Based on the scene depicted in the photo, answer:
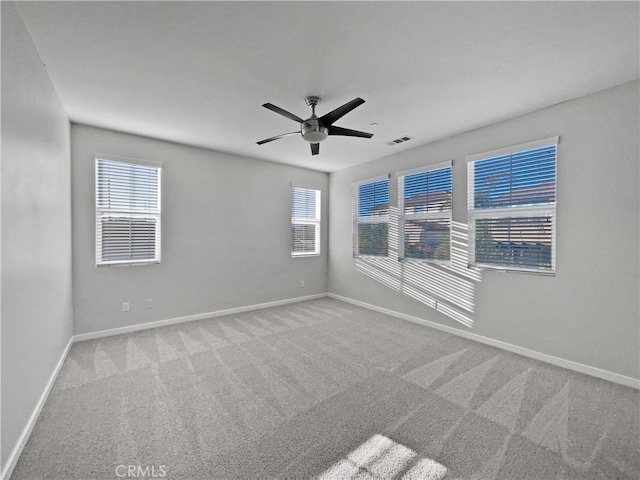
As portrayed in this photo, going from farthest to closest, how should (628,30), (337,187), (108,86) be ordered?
(337,187) → (108,86) → (628,30)

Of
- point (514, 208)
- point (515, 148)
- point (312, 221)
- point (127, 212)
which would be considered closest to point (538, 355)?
point (514, 208)

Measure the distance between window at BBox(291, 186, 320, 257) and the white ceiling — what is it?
7.49ft

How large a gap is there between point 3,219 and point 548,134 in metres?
4.41

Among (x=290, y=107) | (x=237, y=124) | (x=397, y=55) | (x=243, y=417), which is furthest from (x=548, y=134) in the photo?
(x=243, y=417)

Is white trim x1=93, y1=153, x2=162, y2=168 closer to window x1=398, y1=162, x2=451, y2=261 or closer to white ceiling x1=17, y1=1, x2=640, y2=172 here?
white ceiling x1=17, y1=1, x2=640, y2=172

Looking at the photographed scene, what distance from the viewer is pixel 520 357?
303cm

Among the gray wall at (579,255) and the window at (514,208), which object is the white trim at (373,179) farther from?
the window at (514,208)

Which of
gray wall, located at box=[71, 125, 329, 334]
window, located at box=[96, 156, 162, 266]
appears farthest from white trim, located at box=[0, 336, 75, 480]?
window, located at box=[96, 156, 162, 266]

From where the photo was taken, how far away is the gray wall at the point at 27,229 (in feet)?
5.08

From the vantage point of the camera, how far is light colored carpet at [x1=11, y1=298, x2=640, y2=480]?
1.59 meters

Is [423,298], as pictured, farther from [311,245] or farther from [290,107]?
[290,107]

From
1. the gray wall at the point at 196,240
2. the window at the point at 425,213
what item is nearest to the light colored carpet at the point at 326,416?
the gray wall at the point at 196,240

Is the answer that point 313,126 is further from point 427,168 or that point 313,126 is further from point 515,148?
point 515,148

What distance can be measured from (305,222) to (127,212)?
294 cm
